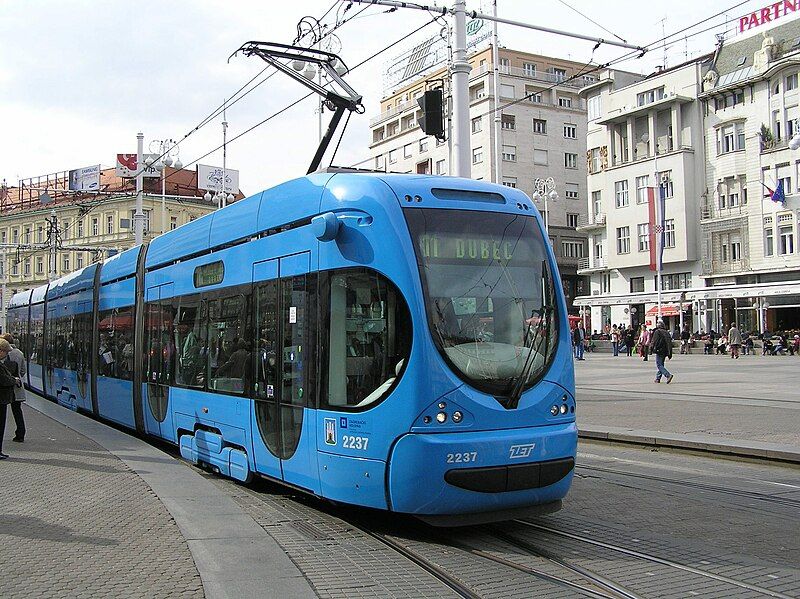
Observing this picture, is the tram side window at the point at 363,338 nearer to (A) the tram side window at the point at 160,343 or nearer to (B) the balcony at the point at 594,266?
(A) the tram side window at the point at 160,343

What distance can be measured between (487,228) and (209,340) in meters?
4.14

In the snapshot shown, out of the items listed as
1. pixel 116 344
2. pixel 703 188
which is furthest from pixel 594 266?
pixel 116 344

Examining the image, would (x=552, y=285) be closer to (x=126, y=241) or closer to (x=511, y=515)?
(x=511, y=515)

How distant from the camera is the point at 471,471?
684cm

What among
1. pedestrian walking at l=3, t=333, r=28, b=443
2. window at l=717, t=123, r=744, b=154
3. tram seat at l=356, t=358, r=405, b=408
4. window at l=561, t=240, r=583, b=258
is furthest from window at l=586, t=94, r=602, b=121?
tram seat at l=356, t=358, r=405, b=408

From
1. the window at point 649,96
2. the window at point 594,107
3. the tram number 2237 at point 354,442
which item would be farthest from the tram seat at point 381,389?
the window at point 594,107

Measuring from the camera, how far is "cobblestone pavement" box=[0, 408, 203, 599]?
5520 mm

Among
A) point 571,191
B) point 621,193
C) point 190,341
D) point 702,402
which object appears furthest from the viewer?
point 571,191

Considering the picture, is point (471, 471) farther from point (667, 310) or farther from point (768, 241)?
point (667, 310)

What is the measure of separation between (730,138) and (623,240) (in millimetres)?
10905

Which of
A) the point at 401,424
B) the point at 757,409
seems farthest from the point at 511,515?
the point at 757,409

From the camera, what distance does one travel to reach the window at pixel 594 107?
68625mm

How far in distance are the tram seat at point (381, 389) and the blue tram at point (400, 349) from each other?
0.05 feet

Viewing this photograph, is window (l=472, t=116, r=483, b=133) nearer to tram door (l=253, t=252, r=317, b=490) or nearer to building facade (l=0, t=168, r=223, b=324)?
building facade (l=0, t=168, r=223, b=324)
